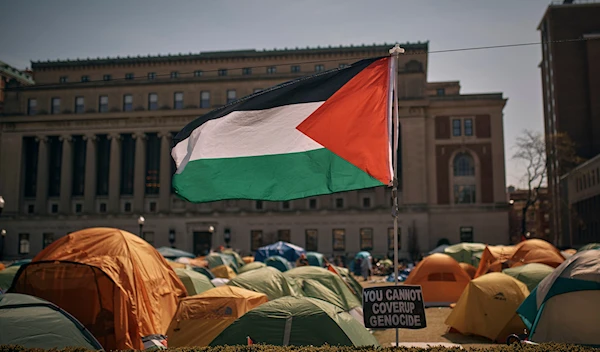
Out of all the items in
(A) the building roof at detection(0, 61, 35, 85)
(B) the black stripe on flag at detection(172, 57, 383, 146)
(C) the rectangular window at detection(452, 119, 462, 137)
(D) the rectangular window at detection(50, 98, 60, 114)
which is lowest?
(B) the black stripe on flag at detection(172, 57, 383, 146)

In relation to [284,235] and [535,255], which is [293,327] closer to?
[535,255]

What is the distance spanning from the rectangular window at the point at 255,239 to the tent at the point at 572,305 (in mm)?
55413

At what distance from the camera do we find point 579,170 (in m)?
60.8

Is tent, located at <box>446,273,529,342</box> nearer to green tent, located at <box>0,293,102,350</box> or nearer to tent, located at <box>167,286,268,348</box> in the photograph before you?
tent, located at <box>167,286,268,348</box>

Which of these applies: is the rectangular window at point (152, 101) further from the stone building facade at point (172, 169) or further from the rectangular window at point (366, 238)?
the rectangular window at point (366, 238)

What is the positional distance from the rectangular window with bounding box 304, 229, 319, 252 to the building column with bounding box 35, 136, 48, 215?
29643 millimetres

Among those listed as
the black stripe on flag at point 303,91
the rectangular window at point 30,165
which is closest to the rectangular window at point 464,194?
the rectangular window at point 30,165

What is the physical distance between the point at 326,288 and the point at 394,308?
34.6ft

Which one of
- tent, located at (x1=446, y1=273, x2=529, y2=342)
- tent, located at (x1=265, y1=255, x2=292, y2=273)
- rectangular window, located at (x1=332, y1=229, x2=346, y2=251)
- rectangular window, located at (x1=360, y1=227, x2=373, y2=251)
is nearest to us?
tent, located at (x1=446, y1=273, x2=529, y2=342)

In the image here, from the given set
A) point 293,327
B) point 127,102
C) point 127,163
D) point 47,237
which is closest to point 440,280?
point 293,327

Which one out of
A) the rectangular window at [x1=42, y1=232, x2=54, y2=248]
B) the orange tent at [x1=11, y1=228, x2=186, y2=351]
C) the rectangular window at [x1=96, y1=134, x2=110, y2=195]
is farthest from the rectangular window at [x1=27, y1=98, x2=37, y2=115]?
the orange tent at [x1=11, y1=228, x2=186, y2=351]

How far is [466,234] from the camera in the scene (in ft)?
215

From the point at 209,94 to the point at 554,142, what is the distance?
36.4 metres

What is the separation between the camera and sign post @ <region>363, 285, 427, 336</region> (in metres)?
7.57
